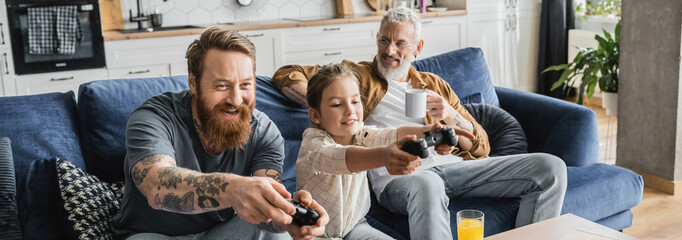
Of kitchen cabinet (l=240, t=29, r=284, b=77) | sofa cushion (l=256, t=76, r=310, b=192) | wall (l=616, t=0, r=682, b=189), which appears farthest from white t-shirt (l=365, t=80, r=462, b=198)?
kitchen cabinet (l=240, t=29, r=284, b=77)

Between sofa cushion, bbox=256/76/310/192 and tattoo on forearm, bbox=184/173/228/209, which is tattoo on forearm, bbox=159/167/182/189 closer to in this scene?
tattoo on forearm, bbox=184/173/228/209

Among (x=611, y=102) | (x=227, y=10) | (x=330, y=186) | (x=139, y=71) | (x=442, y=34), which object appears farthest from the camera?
(x=442, y=34)

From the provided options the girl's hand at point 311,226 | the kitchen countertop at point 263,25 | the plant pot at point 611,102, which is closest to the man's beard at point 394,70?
the girl's hand at point 311,226

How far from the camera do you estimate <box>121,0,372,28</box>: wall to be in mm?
4934

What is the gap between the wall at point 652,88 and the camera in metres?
3.35

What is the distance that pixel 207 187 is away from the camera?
1.44 meters

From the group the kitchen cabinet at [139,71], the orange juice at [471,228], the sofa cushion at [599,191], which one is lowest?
the sofa cushion at [599,191]

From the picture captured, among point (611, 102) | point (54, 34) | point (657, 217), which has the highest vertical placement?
point (54, 34)

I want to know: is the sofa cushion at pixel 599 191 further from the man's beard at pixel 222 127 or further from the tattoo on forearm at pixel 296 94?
the man's beard at pixel 222 127

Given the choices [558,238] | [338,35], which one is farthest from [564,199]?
[338,35]

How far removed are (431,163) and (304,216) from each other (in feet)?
3.84

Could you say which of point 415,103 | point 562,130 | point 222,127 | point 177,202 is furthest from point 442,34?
point 177,202

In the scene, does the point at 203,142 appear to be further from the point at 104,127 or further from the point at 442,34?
the point at 442,34

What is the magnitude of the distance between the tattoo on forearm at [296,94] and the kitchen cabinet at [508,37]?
10.8ft
